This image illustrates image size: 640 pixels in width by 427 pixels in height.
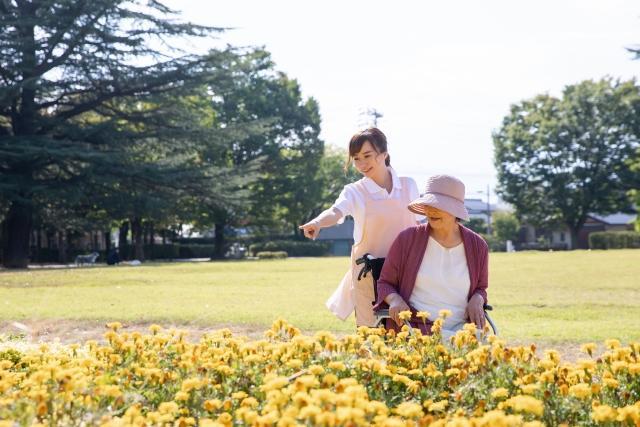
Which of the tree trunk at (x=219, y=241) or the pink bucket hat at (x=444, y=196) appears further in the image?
the tree trunk at (x=219, y=241)

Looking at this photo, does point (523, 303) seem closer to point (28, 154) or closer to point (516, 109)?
point (28, 154)

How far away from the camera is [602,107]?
173 feet

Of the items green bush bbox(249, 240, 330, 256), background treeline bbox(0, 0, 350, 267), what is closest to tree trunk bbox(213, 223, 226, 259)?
green bush bbox(249, 240, 330, 256)

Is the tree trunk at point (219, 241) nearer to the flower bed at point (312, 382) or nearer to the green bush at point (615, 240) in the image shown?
the green bush at point (615, 240)

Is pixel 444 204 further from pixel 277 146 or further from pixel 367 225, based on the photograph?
pixel 277 146

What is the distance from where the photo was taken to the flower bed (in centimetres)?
236

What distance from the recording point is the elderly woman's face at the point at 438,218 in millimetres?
4199

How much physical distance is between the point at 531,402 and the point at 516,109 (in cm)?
5860

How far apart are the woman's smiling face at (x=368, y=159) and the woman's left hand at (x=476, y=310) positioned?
107 centimetres

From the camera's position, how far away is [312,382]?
217 centimetres

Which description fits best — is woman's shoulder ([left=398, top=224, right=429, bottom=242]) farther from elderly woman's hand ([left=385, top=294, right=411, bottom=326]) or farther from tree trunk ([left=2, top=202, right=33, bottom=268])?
tree trunk ([left=2, top=202, right=33, bottom=268])

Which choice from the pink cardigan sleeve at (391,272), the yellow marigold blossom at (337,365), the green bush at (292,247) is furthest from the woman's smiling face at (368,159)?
the green bush at (292,247)

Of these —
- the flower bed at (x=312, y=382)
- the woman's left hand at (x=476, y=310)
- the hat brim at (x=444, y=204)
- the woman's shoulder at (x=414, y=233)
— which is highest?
the hat brim at (x=444, y=204)

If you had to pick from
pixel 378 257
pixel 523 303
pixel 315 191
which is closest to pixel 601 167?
pixel 315 191
